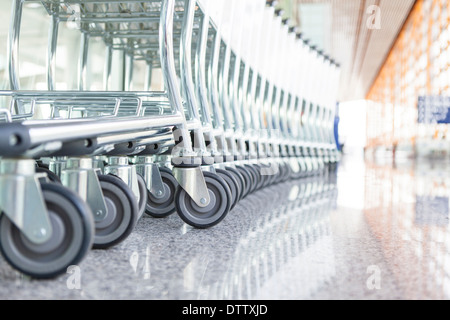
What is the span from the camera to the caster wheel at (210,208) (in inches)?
71.2

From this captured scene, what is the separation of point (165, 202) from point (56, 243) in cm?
108

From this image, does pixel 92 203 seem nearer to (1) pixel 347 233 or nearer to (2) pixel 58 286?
(2) pixel 58 286

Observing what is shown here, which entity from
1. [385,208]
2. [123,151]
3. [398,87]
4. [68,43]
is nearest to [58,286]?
[123,151]

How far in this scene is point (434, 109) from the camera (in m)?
16.2

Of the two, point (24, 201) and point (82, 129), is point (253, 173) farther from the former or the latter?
point (24, 201)

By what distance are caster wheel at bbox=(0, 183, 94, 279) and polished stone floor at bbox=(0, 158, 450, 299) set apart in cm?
4

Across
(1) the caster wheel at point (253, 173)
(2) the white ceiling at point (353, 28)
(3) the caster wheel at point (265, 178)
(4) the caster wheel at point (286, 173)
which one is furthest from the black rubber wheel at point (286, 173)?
(2) the white ceiling at point (353, 28)

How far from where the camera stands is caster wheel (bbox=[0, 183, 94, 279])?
41.0 inches

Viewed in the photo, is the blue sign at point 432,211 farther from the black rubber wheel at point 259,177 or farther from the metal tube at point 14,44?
the metal tube at point 14,44

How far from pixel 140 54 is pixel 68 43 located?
24.3 inches

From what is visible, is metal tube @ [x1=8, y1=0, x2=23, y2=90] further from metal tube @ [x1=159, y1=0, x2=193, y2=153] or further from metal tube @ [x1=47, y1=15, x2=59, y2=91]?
metal tube @ [x1=159, y1=0, x2=193, y2=153]

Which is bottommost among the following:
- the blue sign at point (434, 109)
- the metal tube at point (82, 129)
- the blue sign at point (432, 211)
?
the blue sign at point (432, 211)

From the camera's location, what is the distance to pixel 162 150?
2.10 m

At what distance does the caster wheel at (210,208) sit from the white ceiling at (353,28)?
10.5 meters
